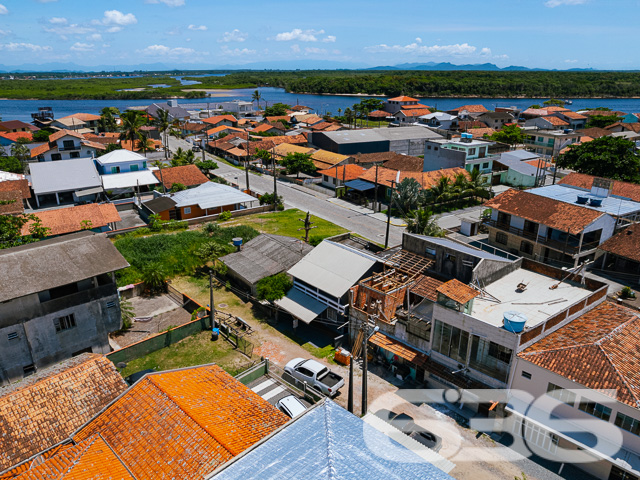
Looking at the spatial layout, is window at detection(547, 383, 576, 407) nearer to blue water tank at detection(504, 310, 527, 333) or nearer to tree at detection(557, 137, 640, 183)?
blue water tank at detection(504, 310, 527, 333)

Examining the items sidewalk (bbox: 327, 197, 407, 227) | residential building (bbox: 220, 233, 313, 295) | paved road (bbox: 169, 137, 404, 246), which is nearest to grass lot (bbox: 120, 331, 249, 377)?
residential building (bbox: 220, 233, 313, 295)

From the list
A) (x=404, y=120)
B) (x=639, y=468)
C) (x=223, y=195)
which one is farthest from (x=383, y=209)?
(x=404, y=120)

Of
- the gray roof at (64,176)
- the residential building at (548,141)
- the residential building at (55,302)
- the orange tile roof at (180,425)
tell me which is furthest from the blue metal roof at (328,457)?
the residential building at (548,141)

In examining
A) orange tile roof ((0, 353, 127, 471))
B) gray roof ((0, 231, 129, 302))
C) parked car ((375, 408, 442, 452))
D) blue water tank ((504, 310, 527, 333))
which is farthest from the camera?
gray roof ((0, 231, 129, 302))

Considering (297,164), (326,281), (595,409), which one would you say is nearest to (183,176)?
(297,164)

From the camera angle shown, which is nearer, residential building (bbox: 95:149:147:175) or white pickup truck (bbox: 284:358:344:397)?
white pickup truck (bbox: 284:358:344:397)

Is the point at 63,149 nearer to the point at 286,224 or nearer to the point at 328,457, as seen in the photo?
the point at 286,224
